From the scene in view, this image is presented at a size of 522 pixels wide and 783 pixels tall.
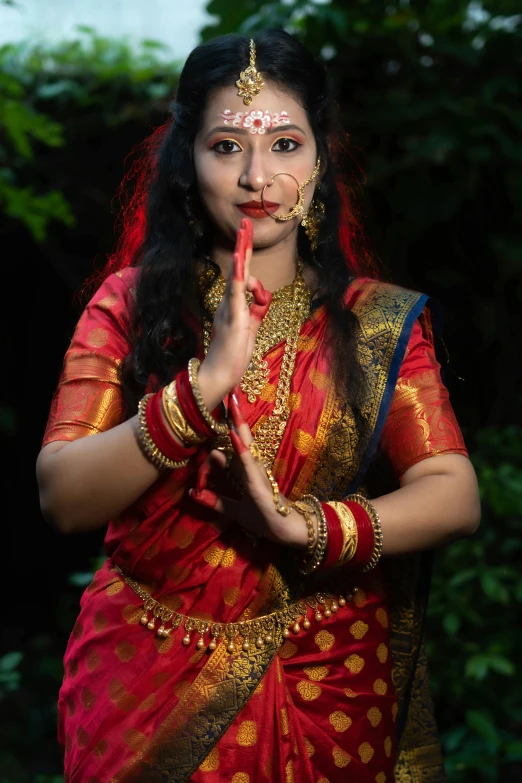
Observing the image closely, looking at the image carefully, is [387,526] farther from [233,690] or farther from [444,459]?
[233,690]

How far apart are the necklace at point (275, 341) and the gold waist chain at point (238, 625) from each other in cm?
27

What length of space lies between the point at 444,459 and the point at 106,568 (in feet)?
2.24

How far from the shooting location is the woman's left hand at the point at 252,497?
1599mm

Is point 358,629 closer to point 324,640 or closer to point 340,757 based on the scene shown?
point 324,640

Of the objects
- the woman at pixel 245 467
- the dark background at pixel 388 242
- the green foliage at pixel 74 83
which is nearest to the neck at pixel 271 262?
the woman at pixel 245 467

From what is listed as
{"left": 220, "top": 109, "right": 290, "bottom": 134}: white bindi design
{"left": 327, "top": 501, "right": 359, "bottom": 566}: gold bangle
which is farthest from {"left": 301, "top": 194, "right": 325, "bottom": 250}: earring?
{"left": 327, "top": 501, "right": 359, "bottom": 566}: gold bangle

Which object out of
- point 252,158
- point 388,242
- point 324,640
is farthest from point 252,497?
point 388,242

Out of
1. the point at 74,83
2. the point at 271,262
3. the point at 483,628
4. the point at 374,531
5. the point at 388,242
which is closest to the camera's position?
the point at 374,531

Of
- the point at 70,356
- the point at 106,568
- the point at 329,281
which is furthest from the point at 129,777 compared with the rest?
the point at 329,281

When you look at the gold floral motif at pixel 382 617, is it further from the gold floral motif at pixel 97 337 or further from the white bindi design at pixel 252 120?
the white bindi design at pixel 252 120

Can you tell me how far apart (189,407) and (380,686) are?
0.70 meters

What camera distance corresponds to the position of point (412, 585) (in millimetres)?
2062

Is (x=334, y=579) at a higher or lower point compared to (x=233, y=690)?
higher

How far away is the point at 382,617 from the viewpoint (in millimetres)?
1922
